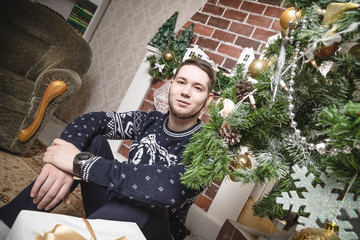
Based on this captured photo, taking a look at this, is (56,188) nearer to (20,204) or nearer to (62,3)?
(20,204)

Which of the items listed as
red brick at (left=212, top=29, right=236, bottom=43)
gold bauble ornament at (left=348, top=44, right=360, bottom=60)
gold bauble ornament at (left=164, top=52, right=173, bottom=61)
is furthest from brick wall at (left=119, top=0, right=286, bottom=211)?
gold bauble ornament at (left=348, top=44, right=360, bottom=60)

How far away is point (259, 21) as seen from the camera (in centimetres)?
181

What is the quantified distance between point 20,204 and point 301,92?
967mm

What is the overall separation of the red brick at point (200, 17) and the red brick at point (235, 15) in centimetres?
18

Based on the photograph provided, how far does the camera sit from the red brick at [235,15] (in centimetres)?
189

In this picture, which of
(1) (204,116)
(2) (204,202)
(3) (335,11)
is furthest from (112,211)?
(1) (204,116)

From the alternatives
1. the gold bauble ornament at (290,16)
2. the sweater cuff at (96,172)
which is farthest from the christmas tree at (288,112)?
the sweater cuff at (96,172)

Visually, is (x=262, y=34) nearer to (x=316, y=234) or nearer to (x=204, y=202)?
(x=204, y=202)

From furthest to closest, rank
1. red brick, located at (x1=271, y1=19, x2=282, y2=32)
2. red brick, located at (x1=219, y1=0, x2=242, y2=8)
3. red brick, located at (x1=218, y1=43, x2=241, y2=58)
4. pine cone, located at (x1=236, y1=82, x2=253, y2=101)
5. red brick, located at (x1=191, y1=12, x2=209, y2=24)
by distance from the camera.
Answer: red brick, located at (x1=191, y1=12, x2=209, y2=24)
red brick, located at (x1=219, y1=0, x2=242, y2=8)
red brick, located at (x1=218, y1=43, x2=241, y2=58)
red brick, located at (x1=271, y1=19, x2=282, y2=32)
pine cone, located at (x1=236, y1=82, x2=253, y2=101)

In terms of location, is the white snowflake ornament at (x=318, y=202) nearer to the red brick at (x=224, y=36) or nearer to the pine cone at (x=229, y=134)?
the pine cone at (x=229, y=134)

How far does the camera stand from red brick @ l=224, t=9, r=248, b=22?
189 cm

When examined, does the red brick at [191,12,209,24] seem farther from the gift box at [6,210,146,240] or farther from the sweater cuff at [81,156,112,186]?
the gift box at [6,210,146,240]

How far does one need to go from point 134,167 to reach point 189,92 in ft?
1.39

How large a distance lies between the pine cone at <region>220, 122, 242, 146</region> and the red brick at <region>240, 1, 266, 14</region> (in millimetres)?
1554
